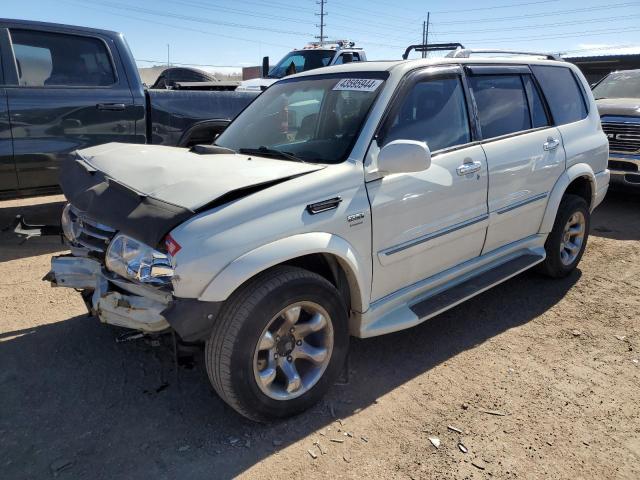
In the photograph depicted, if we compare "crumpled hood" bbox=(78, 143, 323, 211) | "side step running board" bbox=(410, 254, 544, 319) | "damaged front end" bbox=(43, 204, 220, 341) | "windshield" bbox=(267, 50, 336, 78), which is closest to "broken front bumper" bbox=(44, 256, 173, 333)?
"damaged front end" bbox=(43, 204, 220, 341)

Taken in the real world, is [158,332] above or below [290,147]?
below

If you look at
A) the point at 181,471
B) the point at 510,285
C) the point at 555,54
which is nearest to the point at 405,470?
the point at 181,471

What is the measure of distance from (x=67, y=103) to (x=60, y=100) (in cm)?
7

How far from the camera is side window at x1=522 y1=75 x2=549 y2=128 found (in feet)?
14.1

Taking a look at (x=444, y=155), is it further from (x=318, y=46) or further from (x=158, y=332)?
(x=318, y=46)

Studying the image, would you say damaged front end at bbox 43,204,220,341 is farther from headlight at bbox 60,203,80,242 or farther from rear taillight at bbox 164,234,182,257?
headlight at bbox 60,203,80,242

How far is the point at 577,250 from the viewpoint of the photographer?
192 inches

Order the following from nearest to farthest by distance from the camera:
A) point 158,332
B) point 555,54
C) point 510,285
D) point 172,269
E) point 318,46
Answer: point 172,269
point 158,332
point 510,285
point 555,54
point 318,46

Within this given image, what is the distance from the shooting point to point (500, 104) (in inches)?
159

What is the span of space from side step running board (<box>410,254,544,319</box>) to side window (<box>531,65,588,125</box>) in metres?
1.30

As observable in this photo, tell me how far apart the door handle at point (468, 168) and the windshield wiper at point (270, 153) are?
1.09 meters

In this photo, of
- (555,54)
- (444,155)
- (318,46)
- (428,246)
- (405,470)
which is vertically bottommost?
(405,470)

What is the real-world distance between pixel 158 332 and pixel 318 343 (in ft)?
2.80

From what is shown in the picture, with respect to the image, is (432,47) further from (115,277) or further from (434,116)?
(115,277)
